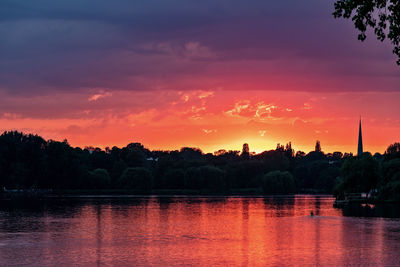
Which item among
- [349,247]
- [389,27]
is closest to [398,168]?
[349,247]

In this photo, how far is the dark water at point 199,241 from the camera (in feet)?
185

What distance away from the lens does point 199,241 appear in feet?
236

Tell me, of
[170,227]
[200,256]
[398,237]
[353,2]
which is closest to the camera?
[353,2]

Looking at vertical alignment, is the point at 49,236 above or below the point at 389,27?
below

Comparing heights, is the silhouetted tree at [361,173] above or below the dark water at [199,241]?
above

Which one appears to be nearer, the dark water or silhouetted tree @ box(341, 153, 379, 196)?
the dark water

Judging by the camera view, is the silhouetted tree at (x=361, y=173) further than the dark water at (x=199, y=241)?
Yes

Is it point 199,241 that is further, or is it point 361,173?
point 361,173

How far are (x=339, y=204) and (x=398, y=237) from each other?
80.6m

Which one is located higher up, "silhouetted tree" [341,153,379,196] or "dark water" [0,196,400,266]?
"silhouetted tree" [341,153,379,196]

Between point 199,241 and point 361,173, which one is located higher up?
point 361,173

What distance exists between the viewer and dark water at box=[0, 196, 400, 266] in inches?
2224

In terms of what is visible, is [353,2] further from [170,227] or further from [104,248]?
[170,227]

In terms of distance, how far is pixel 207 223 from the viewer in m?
98.8
